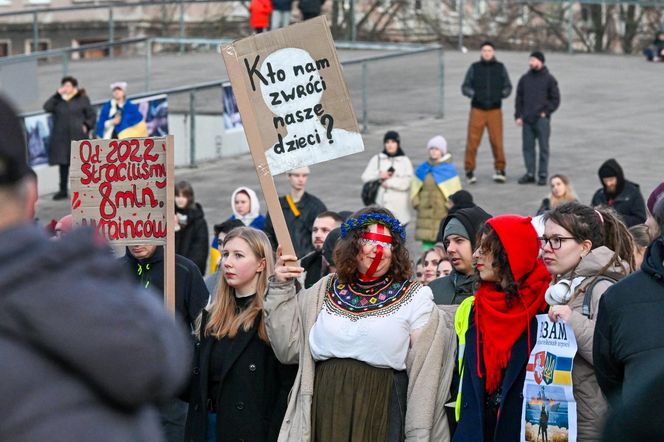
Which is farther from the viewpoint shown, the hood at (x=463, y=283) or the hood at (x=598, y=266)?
the hood at (x=463, y=283)

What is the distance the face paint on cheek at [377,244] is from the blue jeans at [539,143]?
1268 cm

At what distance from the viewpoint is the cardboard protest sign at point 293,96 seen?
6527mm

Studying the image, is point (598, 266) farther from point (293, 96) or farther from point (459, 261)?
point (293, 96)

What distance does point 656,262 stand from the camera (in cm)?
455

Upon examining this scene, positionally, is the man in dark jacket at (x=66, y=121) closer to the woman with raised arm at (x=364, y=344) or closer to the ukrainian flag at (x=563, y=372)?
the woman with raised arm at (x=364, y=344)

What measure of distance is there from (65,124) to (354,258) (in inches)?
524

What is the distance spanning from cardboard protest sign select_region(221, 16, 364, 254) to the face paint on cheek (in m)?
0.53

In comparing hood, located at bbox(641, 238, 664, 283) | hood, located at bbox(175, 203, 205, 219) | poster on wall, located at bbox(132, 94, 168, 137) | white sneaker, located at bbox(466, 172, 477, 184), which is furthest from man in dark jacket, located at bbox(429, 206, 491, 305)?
poster on wall, located at bbox(132, 94, 168, 137)

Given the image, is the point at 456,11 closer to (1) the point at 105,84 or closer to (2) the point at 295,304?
(1) the point at 105,84

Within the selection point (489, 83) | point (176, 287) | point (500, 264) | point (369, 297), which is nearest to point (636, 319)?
point (500, 264)

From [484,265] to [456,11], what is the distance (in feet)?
94.6

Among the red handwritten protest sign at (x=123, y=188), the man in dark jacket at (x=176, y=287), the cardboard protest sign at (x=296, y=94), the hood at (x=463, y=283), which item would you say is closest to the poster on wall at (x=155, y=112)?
the man in dark jacket at (x=176, y=287)

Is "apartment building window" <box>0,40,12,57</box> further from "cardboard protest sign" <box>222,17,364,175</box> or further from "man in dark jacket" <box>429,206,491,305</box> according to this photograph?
"cardboard protest sign" <box>222,17,364,175</box>

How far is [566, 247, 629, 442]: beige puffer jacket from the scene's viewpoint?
18.6 feet
